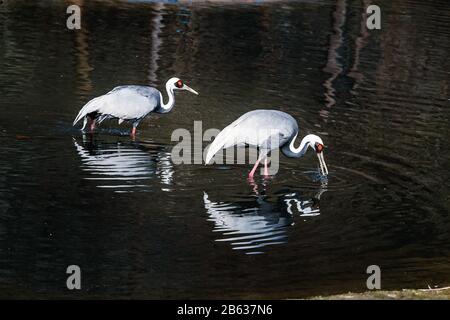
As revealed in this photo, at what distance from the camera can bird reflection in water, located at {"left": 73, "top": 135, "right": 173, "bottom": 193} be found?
15.1 m

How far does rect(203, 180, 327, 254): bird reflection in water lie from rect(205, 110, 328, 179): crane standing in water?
852mm

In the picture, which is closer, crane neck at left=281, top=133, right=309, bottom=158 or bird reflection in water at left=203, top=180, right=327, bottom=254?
bird reflection in water at left=203, top=180, right=327, bottom=254

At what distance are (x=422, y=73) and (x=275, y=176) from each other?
10056 mm

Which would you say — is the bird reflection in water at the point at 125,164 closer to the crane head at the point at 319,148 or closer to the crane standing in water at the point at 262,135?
the crane standing in water at the point at 262,135

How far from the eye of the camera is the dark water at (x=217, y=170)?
1191 centimetres

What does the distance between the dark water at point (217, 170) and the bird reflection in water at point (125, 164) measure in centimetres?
5

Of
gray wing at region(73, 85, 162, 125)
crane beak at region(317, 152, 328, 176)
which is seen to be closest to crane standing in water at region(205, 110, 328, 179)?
crane beak at region(317, 152, 328, 176)

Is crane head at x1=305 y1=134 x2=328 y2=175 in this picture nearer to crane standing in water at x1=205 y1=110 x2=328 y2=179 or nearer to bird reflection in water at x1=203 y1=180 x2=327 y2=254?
crane standing in water at x1=205 y1=110 x2=328 y2=179

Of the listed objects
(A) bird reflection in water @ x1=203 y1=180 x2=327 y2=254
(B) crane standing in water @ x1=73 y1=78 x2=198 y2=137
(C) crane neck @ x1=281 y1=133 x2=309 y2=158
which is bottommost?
(A) bird reflection in water @ x1=203 y1=180 x2=327 y2=254

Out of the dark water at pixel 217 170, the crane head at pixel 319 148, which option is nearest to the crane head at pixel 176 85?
the dark water at pixel 217 170

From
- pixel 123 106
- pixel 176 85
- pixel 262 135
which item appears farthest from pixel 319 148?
pixel 176 85
